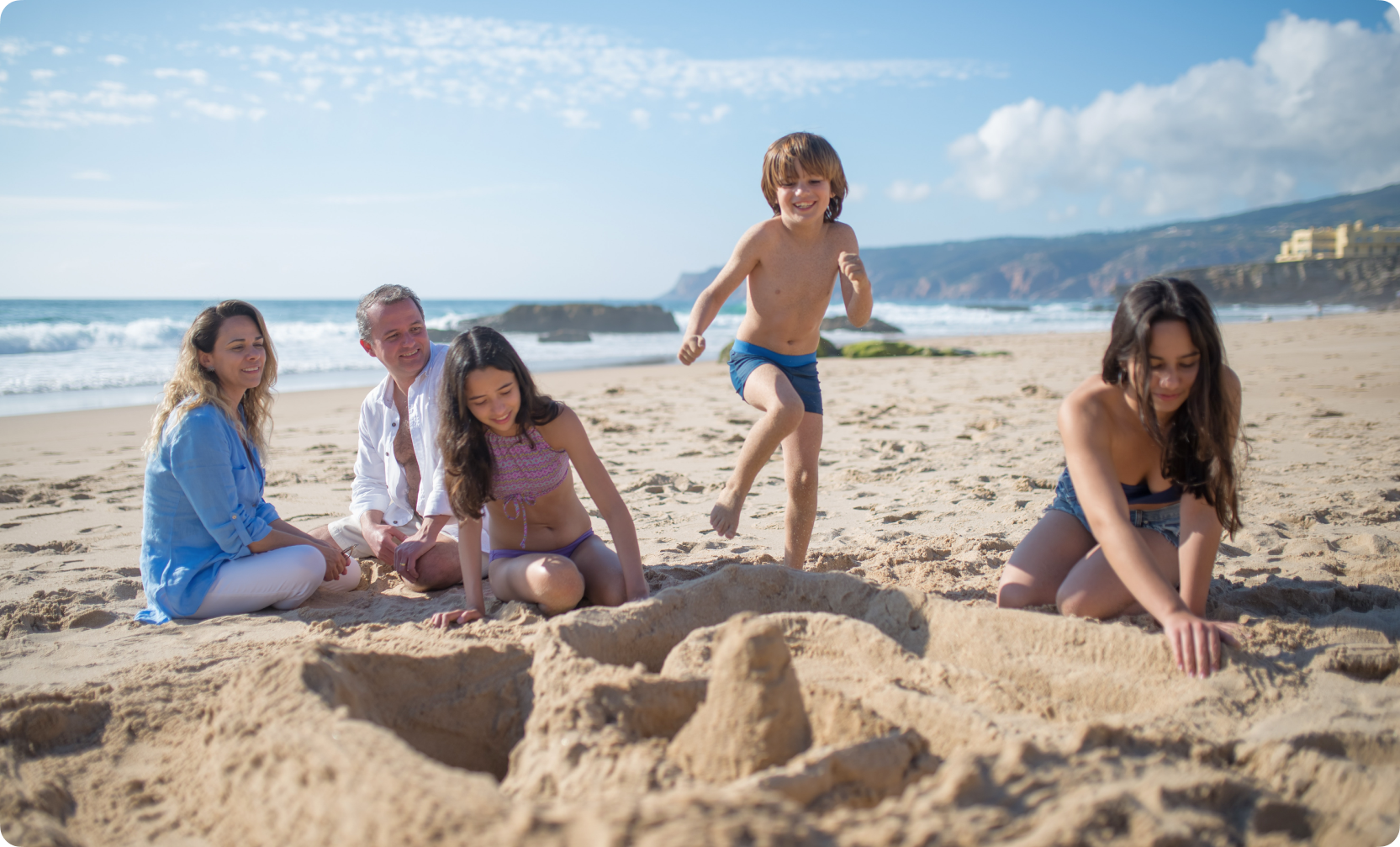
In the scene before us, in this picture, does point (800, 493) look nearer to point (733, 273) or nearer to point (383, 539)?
Result: point (733, 273)

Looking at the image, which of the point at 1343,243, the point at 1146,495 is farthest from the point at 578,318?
the point at 1343,243

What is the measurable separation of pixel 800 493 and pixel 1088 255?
8745 centimetres

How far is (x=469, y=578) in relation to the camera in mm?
2818

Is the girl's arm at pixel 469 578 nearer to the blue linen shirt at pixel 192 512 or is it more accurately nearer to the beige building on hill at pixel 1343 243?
the blue linen shirt at pixel 192 512

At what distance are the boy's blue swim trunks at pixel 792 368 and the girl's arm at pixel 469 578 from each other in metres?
1.25

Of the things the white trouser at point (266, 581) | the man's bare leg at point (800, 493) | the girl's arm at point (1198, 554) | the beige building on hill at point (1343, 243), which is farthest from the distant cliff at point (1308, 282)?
the white trouser at point (266, 581)

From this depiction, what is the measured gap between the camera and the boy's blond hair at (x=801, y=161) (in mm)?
3338

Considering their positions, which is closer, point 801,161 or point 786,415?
point 786,415

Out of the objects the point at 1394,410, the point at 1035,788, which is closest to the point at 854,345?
the point at 1394,410

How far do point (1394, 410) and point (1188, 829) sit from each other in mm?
6515

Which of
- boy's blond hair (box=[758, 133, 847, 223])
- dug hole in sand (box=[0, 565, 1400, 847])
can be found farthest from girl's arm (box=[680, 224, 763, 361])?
dug hole in sand (box=[0, 565, 1400, 847])

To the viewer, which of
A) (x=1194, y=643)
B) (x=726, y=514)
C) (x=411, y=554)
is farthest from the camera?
(x=411, y=554)

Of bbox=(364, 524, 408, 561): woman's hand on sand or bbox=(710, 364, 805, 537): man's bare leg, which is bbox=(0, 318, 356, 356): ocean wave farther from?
bbox=(710, 364, 805, 537): man's bare leg

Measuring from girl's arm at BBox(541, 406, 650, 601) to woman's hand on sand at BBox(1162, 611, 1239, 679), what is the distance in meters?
1.59
